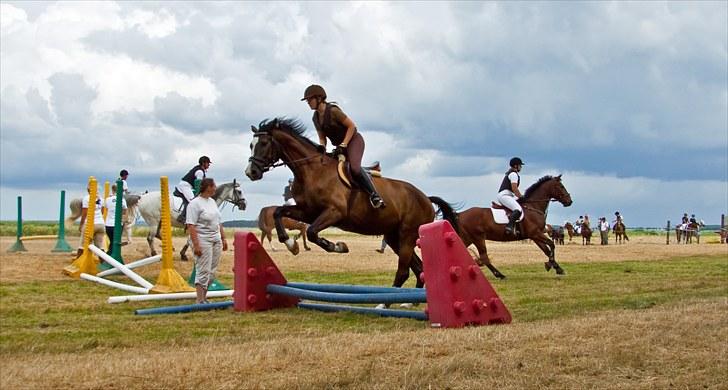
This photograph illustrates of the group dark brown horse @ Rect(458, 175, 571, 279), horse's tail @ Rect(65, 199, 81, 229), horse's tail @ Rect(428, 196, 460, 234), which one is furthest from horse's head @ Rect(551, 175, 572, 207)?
horse's tail @ Rect(65, 199, 81, 229)

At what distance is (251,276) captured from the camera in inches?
458

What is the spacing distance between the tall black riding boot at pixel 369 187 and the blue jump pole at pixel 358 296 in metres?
1.10

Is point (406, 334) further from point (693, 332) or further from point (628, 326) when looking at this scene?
point (693, 332)

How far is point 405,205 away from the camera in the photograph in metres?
10.9

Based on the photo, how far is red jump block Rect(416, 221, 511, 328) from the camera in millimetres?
9023

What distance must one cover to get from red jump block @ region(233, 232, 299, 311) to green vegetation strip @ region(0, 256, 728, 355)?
0.82 feet

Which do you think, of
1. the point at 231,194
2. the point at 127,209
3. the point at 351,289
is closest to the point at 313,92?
the point at 351,289

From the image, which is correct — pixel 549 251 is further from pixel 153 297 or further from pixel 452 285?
pixel 452 285

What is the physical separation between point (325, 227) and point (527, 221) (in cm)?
937

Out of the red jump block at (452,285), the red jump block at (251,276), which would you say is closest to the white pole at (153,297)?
the red jump block at (251,276)

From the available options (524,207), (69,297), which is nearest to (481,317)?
(69,297)

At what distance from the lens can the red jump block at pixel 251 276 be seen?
457 inches

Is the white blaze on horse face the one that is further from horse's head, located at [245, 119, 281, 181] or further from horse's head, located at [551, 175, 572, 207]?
horse's head, located at [551, 175, 572, 207]

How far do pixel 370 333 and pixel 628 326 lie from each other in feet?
8.38
